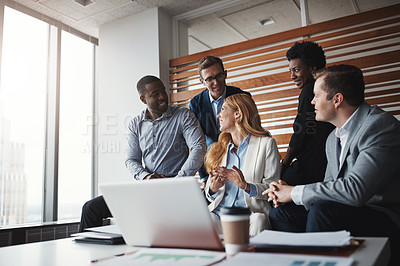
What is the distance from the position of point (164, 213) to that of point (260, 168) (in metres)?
1.16

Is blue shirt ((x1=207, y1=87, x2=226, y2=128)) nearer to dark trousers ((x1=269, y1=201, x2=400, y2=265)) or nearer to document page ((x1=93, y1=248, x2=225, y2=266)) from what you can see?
dark trousers ((x1=269, y1=201, x2=400, y2=265))

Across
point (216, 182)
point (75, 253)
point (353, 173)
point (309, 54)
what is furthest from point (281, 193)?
point (309, 54)

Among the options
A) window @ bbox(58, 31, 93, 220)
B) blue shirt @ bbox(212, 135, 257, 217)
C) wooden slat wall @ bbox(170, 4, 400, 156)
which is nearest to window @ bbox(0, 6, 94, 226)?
window @ bbox(58, 31, 93, 220)

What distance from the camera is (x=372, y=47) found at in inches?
124

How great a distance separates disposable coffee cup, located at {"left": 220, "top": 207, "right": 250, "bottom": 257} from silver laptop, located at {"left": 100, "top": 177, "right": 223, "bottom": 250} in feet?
0.18

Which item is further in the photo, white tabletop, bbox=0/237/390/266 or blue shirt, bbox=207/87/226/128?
blue shirt, bbox=207/87/226/128

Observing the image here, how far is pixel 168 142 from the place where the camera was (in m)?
2.88

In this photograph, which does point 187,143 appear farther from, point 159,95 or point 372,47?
point 372,47

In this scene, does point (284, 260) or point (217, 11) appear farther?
point (217, 11)

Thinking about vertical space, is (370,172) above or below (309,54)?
below

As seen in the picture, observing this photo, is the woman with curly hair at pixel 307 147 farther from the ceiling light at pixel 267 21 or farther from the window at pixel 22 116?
the window at pixel 22 116

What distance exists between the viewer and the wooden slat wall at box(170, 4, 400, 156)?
10.1ft

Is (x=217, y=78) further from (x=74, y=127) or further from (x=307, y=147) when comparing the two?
(x=74, y=127)

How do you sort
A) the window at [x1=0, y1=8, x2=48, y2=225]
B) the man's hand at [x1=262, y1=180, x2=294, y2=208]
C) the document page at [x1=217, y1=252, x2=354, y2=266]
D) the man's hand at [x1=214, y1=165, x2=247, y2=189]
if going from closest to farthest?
the document page at [x1=217, y1=252, x2=354, y2=266], the man's hand at [x1=262, y1=180, x2=294, y2=208], the man's hand at [x1=214, y1=165, x2=247, y2=189], the window at [x1=0, y1=8, x2=48, y2=225]
